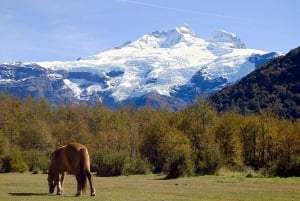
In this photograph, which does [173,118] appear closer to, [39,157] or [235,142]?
[235,142]

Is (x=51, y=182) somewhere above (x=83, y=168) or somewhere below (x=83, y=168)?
below

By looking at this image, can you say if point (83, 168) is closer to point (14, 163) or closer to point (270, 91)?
point (14, 163)

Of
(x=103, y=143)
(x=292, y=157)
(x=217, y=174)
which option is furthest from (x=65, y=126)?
(x=292, y=157)

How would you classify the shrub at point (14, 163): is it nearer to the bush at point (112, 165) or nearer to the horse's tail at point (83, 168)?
the bush at point (112, 165)

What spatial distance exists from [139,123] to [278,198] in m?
89.2

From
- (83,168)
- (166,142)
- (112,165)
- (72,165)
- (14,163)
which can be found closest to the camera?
(83,168)

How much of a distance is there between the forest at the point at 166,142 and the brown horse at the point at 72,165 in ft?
86.1

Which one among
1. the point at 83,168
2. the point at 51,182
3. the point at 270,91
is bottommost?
the point at 51,182

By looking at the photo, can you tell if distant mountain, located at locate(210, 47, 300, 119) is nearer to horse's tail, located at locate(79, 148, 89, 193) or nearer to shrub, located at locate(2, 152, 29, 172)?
shrub, located at locate(2, 152, 29, 172)

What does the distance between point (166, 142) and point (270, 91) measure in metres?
91.3

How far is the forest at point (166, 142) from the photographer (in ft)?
207

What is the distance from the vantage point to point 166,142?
80750 mm

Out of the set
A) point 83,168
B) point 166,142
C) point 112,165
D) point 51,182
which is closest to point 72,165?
point 83,168

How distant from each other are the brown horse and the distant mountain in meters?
117
